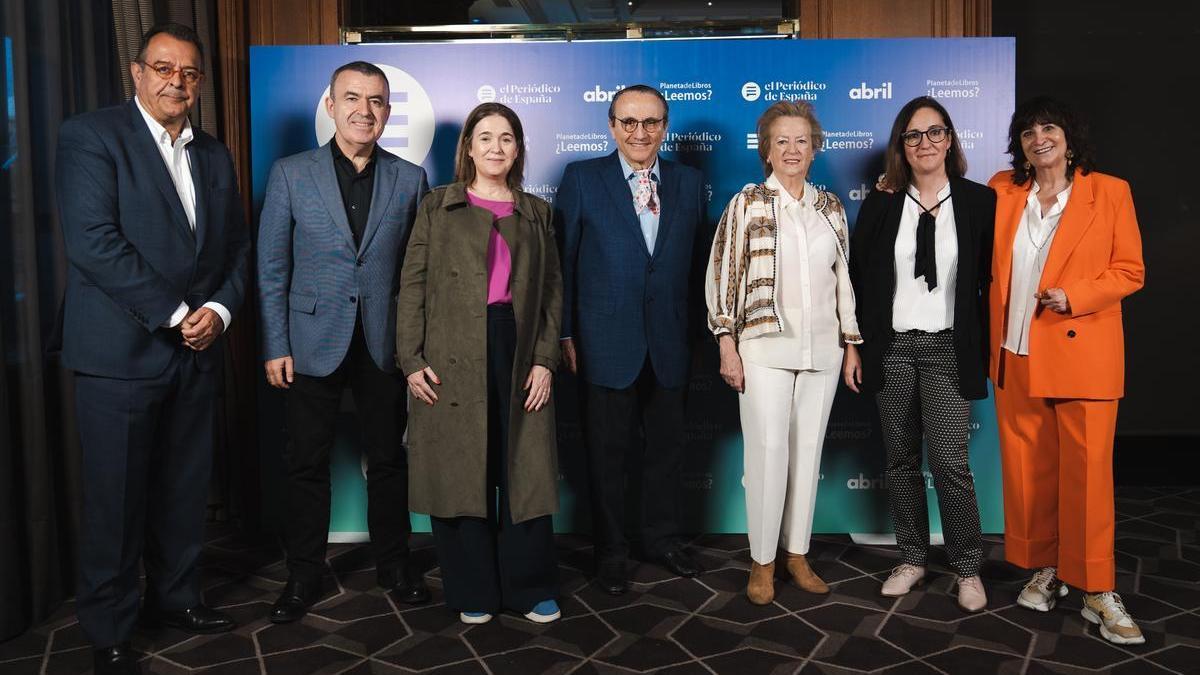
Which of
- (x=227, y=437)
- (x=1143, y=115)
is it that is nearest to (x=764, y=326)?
(x=227, y=437)

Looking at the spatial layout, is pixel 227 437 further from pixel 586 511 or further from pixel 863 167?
pixel 863 167

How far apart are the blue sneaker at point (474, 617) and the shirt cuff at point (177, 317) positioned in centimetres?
132

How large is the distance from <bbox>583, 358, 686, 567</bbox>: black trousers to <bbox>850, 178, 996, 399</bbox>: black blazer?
748mm

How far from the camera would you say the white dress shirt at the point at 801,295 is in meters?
3.18

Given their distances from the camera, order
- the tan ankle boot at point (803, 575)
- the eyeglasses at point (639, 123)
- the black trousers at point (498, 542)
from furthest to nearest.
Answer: the tan ankle boot at point (803, 575), the eyeglasses at point (639, 123), the black trousers at point (498, 542)

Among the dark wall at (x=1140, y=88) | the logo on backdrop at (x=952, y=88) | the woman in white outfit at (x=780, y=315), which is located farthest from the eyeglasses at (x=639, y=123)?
the dark wall at (x=1140, y=88)

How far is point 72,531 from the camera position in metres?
3.38

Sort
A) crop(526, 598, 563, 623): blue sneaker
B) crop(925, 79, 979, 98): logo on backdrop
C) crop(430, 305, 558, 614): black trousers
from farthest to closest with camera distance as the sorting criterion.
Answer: crop(925, 79, 979, 98): logo on backdrop, crop(526, 598, 563, 623): blue sneaker, crop(430, 305, 558, 614): black trousers

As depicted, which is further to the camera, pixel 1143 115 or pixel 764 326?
pixel 1143 115

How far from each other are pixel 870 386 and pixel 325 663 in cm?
203

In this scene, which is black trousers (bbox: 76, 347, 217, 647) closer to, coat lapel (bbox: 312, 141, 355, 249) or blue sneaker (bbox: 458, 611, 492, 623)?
coat lapel (bbox: 312, 141, 355, 249)

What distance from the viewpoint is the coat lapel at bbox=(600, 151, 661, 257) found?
336 cm

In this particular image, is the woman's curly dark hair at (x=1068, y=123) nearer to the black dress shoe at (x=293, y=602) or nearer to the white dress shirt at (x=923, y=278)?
the white dress shirt at (x=923, y=278)

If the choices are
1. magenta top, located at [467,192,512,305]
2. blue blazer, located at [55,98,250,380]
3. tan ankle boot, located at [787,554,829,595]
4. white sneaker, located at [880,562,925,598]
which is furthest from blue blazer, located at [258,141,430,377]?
white sneaker, located at [880,562,925,598]
